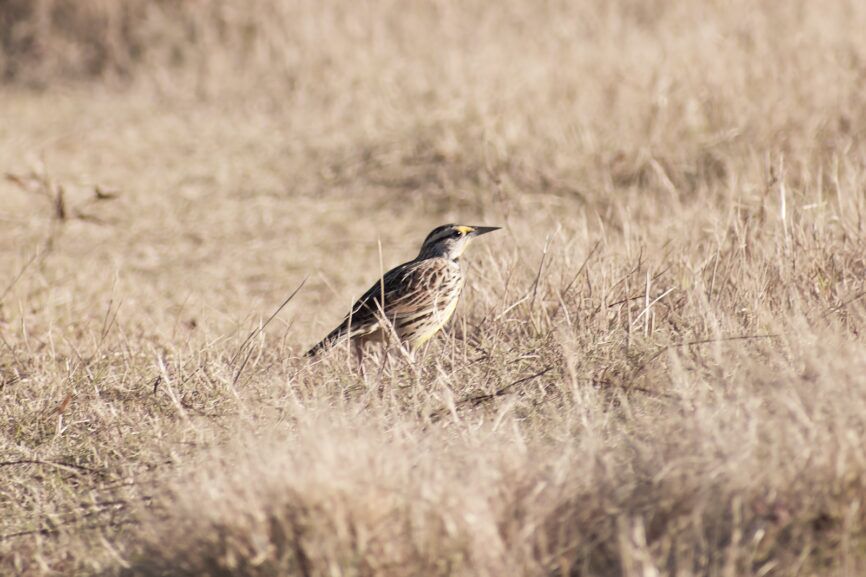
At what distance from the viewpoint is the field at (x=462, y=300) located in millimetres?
3381

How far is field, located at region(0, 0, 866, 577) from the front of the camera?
11.1 feet

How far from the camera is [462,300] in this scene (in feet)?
19.1

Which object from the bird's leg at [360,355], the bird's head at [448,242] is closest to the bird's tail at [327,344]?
the bird's leg at [360,355]

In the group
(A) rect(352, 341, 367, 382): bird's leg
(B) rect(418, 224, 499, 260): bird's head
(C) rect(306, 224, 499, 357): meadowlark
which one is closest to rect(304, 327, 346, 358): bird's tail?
(C) rect(306, 224, 499, 357): meadowlark

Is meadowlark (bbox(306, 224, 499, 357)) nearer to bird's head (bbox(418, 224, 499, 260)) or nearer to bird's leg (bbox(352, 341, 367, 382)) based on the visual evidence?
bird's leg (bbox(352, 341, 367, 382))

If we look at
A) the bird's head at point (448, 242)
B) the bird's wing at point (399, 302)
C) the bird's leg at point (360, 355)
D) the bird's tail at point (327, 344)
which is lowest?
the bird's leg at point (360, 355)

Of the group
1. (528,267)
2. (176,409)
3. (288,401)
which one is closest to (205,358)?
(176,409)

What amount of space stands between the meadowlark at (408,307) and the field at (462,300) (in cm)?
13

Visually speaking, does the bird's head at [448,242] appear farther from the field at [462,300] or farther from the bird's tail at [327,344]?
the bird's tail at [327,344]

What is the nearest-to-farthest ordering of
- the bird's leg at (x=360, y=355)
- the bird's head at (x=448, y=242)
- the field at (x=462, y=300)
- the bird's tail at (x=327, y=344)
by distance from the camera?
the field at (x=462, y=300), the bird's leg at (x=360, y=355), the bird's tail at (x=327, y=344), the bird's head at (x=448, y=242)

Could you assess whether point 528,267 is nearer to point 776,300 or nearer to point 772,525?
point 776,300

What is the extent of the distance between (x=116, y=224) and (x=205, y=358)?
4.12 metres

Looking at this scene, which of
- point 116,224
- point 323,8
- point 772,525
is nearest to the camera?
point 772,525

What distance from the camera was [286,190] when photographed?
31.0ft
